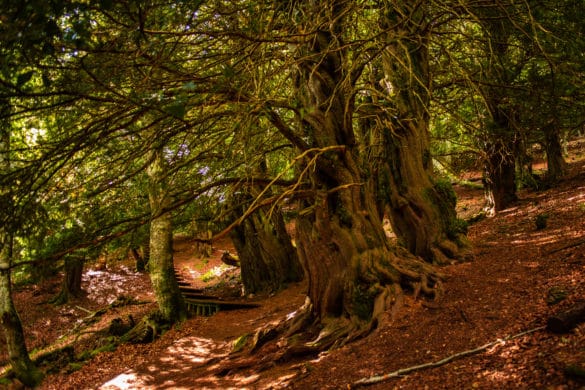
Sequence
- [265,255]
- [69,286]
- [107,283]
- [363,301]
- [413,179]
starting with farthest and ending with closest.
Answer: [107,283] < [69,286] < [265,255] < [413,179] < [363,301]

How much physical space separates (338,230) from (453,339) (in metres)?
2.19

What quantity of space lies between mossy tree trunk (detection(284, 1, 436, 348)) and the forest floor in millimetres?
474

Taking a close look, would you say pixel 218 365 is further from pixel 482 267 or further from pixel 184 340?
pixel 482 267

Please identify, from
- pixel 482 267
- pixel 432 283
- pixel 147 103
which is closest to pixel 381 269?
pixel 432 283

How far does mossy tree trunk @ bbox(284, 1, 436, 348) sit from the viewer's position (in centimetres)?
541

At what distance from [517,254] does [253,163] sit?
4.72 metres

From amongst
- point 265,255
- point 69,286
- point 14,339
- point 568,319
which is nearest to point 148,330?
point 14,339

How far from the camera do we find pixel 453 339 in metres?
3.90

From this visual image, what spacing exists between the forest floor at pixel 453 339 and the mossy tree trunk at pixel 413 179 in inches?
31.6

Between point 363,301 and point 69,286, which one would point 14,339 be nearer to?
point 363,301

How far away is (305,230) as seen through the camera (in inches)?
230

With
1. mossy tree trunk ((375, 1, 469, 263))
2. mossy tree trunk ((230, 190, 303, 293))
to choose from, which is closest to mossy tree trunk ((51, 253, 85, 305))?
mossy tree trunk ((230, 190, 303, 293))

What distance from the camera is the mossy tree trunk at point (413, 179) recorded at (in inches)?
302

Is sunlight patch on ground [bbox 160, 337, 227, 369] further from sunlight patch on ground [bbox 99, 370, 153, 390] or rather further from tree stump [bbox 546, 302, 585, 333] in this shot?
tree stump [bbox 546, 302, 585, 333]
